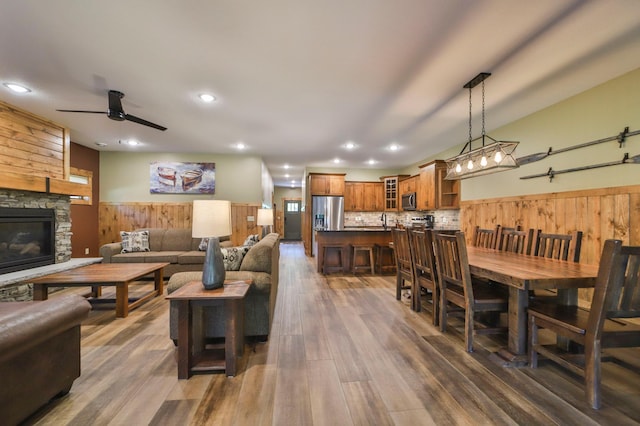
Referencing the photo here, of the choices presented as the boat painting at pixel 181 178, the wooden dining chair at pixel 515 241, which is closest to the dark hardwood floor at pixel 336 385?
the wooden dining chair at pixel 515 241

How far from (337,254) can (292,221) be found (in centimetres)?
784

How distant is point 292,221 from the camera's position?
13.1 meters

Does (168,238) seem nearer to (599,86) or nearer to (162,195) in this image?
(162,195)

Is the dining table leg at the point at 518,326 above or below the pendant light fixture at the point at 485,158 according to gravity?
below

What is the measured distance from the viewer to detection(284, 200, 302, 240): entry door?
12977 mm

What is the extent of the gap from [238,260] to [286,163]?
5.23m

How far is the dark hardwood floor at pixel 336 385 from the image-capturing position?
4.96ft

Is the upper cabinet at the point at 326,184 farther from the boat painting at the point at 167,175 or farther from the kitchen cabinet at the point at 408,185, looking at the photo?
the boat painting at the point at 167,175

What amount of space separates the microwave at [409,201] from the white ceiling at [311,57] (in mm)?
2673

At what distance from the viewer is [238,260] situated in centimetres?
257

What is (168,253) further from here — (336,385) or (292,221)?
(292,221)

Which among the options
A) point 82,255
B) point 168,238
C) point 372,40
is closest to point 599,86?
point 372,40

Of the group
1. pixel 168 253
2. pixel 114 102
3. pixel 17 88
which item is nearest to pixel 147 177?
pixel 168 253

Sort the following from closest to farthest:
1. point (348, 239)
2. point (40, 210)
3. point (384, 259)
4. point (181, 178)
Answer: point (40, 210) → point (348, 239) → point (384, 259) → point (181, 178)
